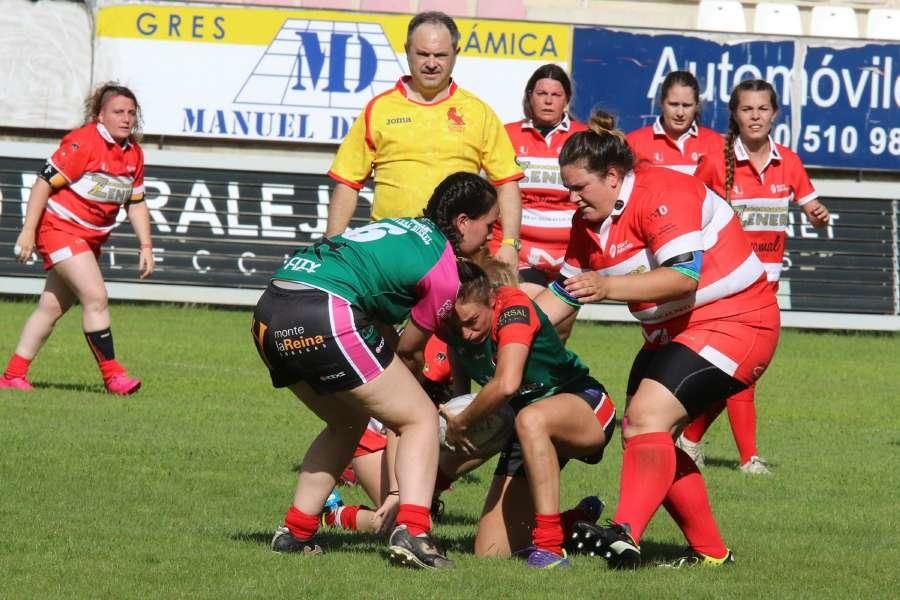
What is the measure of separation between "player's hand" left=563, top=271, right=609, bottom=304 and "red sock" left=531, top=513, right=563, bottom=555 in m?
0.83

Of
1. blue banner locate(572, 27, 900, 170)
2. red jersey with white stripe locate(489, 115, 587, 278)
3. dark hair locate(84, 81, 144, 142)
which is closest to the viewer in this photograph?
red jersey with white stripe locate(489, 115, 587, 278)

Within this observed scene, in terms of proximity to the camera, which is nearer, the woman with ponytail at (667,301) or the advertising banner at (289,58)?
the woman with ponytail at (667,301)

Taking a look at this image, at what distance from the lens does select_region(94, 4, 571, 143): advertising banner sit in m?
17.9

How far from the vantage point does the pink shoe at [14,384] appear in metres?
10.5

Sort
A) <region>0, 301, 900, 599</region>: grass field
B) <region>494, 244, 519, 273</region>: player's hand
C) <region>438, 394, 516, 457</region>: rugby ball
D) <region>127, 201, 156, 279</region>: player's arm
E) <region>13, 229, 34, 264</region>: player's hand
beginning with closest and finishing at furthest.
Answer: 1. <region>0, 301, 900, 599</region>: grass field
2. <region>438, 394, 516, 457</region>: rugby ball
3. <region>494, 244, 519, 273</region>: player's hand
4. <region>13, 229, 34, 264</region>: player's hand
5. <region>127, 201, 156, 279</region>: player's arm

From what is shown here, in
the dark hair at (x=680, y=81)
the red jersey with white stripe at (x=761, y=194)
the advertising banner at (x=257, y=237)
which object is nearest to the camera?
the red jersey with white stripe at (x=761, y=194)

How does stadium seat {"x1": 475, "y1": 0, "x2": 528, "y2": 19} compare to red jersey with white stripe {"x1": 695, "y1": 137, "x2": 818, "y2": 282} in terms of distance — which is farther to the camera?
stadium seat {"x1": 475, "y1": 0, "x2": 528, "y2": 19}

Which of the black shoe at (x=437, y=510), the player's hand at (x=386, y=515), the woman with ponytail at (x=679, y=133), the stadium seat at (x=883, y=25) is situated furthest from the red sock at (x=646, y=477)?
the stadium seat at (x=883, y=25)

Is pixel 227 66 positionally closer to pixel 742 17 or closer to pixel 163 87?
pixel 163 87

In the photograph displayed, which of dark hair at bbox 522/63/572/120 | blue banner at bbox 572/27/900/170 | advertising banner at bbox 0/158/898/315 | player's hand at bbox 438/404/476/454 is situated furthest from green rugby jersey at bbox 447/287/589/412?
blue banner at bbox 572/27/900/170

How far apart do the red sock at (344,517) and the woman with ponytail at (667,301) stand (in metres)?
1.25

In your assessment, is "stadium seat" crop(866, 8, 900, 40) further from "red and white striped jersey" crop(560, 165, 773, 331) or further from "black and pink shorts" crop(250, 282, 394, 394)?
"black and pink shorts" crop(250, 282, 394, 394)

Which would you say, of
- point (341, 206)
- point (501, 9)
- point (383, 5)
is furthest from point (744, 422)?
point (383, 5)

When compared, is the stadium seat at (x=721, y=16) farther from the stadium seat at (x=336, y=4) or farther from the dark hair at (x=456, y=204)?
the dark hair at (x=456, y=204)
